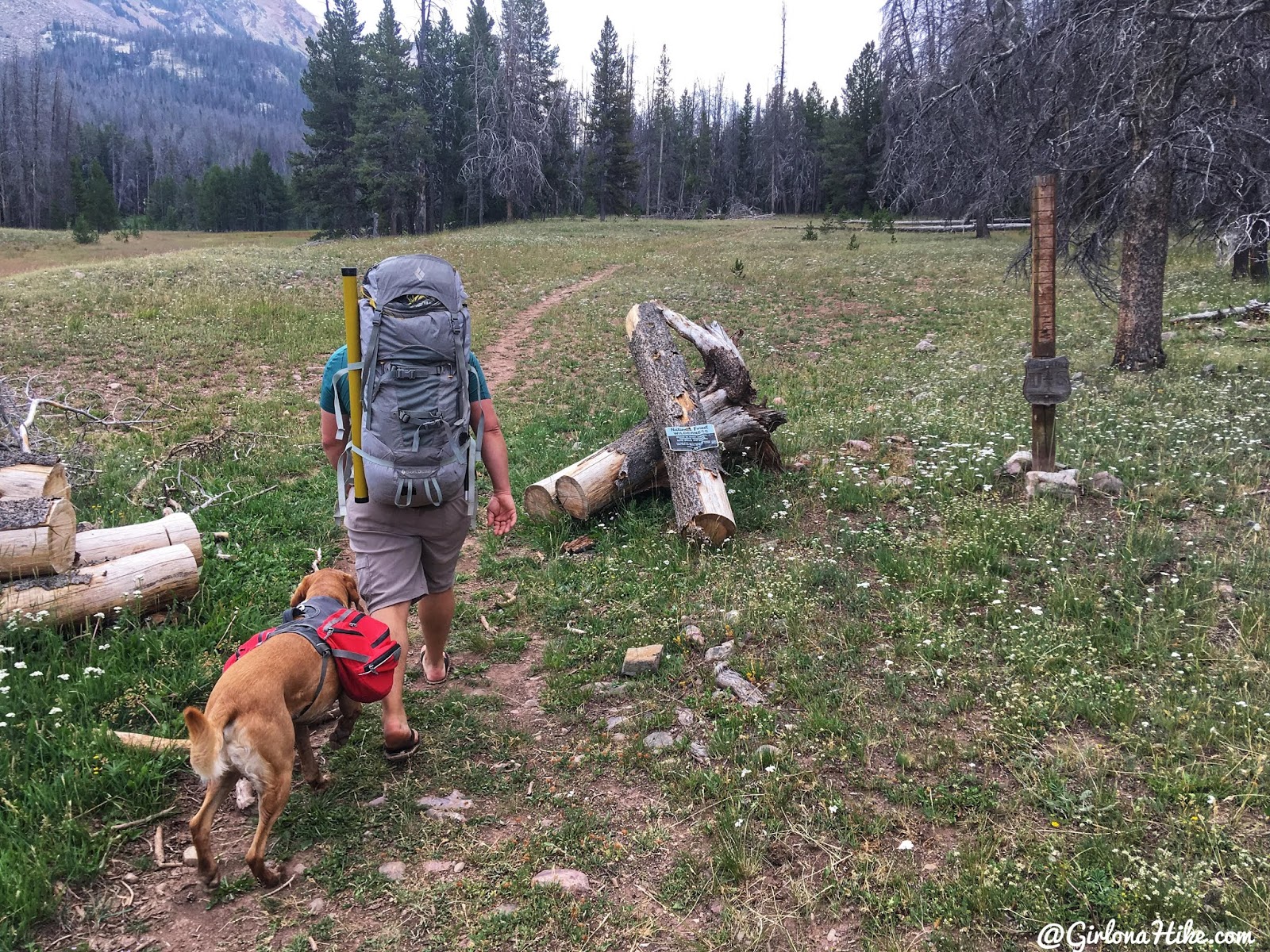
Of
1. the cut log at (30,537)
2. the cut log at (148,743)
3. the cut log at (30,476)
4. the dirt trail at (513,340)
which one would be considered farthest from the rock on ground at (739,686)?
the dirt trail at (513,340)

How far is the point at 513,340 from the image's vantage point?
53.1ft

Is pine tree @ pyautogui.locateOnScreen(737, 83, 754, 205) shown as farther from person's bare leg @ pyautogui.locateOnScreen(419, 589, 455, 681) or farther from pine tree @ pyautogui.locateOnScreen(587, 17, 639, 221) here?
person's bare leg @ pyautogui.locateOnScreen(419, 589, 455, 681)

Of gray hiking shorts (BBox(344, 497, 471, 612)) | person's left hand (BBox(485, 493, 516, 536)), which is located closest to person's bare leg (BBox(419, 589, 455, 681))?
gray hiking shorts (BBox(344, 497, 471, 612))

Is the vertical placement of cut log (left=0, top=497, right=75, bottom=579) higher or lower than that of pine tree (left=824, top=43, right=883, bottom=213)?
lower

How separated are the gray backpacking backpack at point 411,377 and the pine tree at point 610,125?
62.0 meters

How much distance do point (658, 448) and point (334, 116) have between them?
5473cm

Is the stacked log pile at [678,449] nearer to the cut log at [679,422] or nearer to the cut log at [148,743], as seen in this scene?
the cut log at [679,422]

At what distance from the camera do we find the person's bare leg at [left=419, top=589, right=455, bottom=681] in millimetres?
4082

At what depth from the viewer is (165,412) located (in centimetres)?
1019

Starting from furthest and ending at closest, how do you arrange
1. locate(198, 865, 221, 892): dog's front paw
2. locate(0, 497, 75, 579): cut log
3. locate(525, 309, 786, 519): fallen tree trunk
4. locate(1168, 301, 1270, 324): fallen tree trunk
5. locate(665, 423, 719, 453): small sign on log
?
locate(1168, 301, 1270, 324): fallen tree trunk, locate(525, 309, 786, 519): fallen tree trunk, locate(665, 423, 719, 453): small sign on log, locate(0, 497, 75, 579): cut log, locate(198, 865, 221, 892): dog's front paw

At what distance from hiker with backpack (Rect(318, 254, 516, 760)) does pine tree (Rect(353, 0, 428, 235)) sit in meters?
47.8

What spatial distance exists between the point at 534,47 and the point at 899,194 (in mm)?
58542

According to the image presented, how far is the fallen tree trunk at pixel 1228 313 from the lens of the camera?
13.8m

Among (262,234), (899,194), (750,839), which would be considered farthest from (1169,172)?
(262,234)
